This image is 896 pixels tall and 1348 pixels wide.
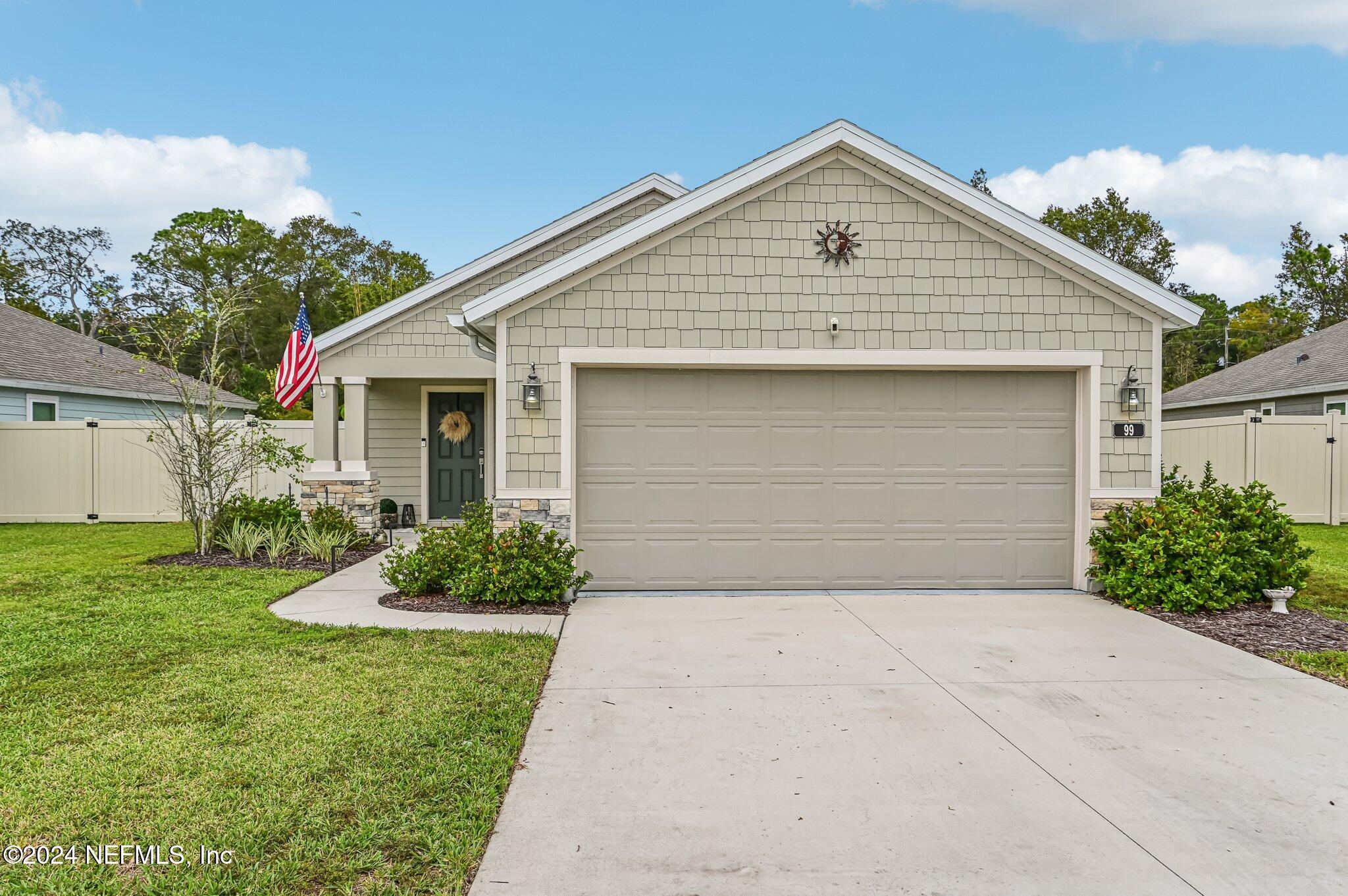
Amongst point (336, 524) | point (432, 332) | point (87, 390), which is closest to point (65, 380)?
point (87, 390)

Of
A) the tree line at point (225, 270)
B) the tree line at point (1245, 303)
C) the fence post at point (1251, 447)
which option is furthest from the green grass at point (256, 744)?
the tree line at point (1245, 303)

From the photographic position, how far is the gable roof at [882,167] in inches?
278

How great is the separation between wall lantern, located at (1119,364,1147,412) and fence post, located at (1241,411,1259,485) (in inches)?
267

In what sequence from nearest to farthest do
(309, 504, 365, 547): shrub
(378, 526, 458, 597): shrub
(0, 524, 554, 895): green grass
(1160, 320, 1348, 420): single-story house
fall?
1. (0, 524, 554, 895): green grass
2. (378, 526, 458, 597): shrub
3. (309, 504, 365, 547): shrub
4. (1160, 320, 1348, 420): single-story house

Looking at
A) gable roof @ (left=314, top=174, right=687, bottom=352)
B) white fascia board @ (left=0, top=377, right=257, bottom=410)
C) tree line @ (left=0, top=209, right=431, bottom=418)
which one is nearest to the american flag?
gable roof @ (left=314, top=174, right=687, bottom=352)

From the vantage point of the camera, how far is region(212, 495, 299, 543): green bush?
32.0 feet

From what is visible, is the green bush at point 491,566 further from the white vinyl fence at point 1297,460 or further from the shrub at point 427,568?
the white vinyl fence at point 1297,460

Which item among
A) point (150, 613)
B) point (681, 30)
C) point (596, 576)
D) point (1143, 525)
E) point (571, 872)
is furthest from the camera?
point (681, 30)

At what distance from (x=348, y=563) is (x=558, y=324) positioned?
173 inches

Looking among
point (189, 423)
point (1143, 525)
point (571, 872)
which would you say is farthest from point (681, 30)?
point (571, 872)

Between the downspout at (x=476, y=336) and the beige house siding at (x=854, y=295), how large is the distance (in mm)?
858

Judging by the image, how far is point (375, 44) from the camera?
14828mm

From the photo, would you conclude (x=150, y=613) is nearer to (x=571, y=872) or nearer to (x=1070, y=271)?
(x=571, y=872)

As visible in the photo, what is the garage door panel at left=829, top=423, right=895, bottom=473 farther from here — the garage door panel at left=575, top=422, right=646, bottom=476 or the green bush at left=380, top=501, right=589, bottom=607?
the green bush at left=380, top=501, right=589, bottom=607
